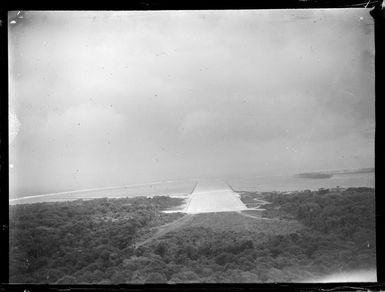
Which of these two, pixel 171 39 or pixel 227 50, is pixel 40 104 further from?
pixel 227 50

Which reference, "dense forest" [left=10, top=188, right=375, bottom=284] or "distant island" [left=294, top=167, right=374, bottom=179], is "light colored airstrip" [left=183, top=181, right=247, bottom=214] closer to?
"dense forest" [left=10, top=188, right=375, bottom=284]

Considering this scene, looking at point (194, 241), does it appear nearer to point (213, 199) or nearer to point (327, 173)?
point (213, 199)

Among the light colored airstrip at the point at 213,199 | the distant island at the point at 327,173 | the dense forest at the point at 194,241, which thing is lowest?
the dense forest at the point at 194,241

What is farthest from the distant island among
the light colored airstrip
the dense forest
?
the light colored airstrip

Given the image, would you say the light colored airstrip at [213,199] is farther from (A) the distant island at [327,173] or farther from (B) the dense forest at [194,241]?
(A) the distant island at [327,173]

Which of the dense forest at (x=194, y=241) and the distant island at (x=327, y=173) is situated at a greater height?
the distant island at (x=327, y=173)

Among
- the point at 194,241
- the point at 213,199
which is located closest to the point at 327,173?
the point at 213,199

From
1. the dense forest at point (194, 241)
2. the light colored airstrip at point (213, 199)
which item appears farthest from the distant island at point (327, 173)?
the light colored airstrip at point (213, 199)

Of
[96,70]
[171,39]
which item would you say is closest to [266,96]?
[171,39]
